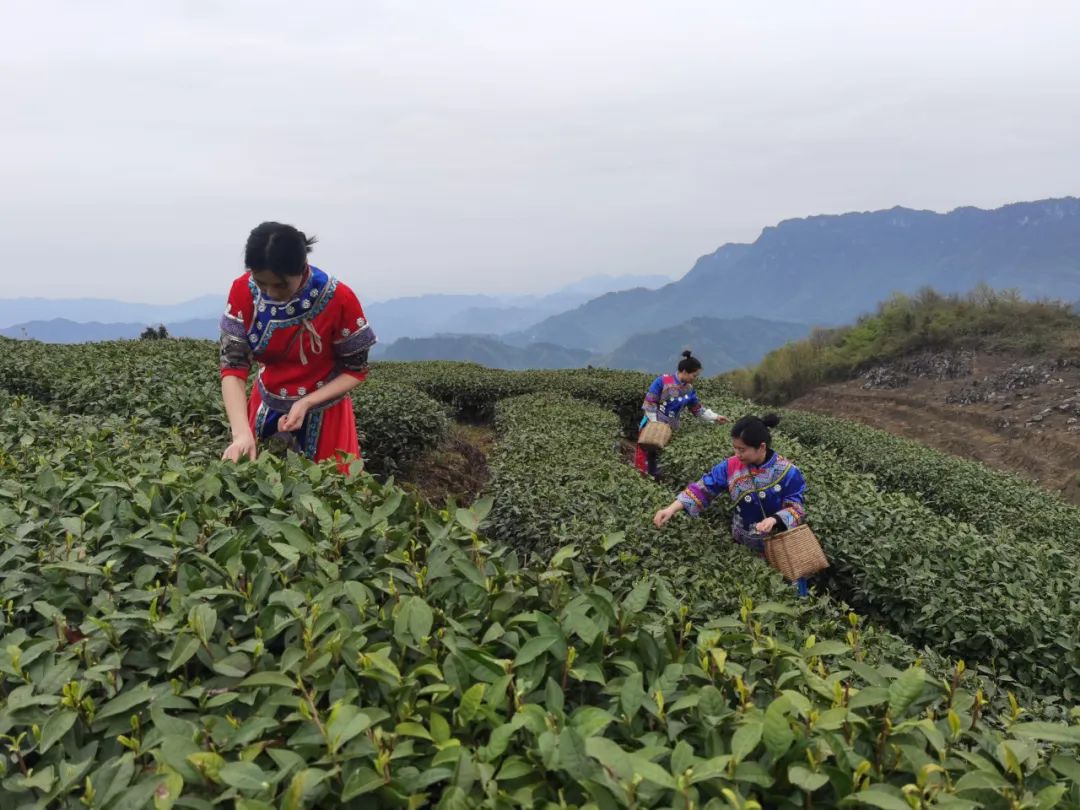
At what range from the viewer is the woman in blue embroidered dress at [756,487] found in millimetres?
4332

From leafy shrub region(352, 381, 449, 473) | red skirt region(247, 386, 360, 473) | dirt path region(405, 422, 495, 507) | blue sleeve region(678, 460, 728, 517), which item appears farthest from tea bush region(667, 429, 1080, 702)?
red skirt region(247, 386, 360, 473)

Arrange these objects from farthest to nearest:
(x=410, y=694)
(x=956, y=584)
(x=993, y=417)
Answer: (x=993, y=417) → (x=956, y=584) → (x=410, y=694)

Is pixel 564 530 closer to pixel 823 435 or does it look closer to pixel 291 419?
pixel 291 419

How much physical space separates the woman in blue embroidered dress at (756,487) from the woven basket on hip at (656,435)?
105 inches

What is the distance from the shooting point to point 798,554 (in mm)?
4273

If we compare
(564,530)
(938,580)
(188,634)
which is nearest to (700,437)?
(938,580)

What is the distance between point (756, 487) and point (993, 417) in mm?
14875

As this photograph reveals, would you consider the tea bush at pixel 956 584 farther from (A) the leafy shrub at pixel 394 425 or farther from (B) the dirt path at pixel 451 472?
(A) the leafy shrub at pixel 394 425

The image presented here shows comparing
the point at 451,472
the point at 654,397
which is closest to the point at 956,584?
the point at 654,397

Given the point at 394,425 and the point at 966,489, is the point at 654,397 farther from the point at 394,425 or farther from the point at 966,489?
the point at 966,489

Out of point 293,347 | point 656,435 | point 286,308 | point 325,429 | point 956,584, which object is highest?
point 286,308

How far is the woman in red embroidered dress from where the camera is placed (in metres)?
2.88

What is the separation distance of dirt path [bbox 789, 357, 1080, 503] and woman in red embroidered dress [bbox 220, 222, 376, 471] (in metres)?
13.1

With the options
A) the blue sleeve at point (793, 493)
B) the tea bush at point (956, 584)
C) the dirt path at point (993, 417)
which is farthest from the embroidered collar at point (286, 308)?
the dirt path at point (993, 417)
